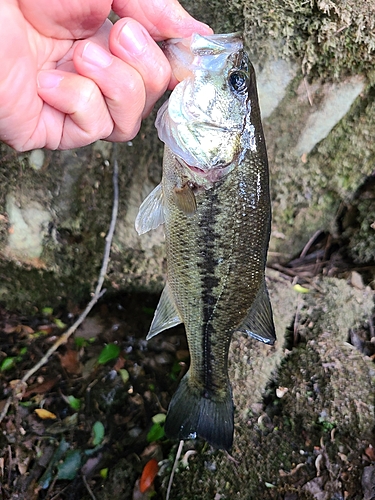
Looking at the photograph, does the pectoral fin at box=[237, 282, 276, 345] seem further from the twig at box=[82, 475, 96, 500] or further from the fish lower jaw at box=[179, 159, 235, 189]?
the twig at box=[82, 475, 96, 500]

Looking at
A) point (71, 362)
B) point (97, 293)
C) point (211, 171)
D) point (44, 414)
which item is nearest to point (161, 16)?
point (211, 171)

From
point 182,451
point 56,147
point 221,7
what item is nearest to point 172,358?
point 182,451

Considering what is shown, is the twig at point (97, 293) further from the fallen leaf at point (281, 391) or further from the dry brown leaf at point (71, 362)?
the fallen leaf at point (281, 391)

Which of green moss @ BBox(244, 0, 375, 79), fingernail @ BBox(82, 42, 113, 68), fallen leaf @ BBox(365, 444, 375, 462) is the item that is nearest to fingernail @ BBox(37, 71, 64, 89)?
fingernail @ BBox(82, 42, 113, 68)

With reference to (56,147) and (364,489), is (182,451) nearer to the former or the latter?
(364,489)

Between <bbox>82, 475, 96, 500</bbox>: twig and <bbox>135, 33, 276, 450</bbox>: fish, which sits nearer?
<bbox>135, 33, 276, 450</bbox>: fish

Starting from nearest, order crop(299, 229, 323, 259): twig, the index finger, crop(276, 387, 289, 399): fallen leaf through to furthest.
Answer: the index finger, crop(276, 387, 289, 399): fallen leaf, crop(299, 229, 323, 259): twig

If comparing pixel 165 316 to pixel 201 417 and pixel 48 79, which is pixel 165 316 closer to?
pixel 201 417
